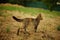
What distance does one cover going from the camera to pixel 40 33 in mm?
2396

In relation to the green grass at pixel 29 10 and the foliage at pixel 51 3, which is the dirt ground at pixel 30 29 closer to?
the green grass at pixel 29 10

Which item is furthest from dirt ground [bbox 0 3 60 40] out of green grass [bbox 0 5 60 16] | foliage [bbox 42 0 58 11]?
foliage [bbox 42 0 58 11]

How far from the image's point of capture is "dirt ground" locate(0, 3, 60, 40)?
2.38 metres

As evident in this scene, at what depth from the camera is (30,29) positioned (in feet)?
7.93

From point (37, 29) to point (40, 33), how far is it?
85mm

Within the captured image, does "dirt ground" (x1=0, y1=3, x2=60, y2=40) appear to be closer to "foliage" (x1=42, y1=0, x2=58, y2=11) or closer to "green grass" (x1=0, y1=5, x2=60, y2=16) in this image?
"green grass" (x1=0, y1=5, x2=60, y2=16)

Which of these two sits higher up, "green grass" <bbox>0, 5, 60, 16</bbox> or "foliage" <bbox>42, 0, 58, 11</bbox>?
"foliage" <bbox>42, 0, 58, 11</bbox>

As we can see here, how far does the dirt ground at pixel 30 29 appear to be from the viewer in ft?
7.82

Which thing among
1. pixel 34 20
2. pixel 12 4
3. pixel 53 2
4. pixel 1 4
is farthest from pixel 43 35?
pixel 1 4

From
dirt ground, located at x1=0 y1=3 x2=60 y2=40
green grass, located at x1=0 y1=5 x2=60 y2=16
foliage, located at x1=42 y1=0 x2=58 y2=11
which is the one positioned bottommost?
dirt ground, located at x1=0 y1=3 x2=60 y2=40

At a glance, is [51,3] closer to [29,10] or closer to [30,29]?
[29,10]

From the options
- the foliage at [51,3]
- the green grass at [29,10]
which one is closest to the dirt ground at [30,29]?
the green grass at [29,10]

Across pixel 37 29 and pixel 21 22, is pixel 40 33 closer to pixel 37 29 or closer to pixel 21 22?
pixel 37 29

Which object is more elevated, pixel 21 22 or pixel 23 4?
pixel 23 4
